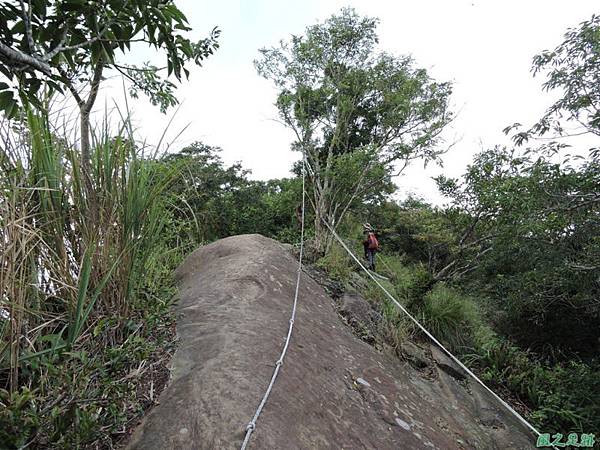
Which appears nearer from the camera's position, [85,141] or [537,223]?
[85,141]

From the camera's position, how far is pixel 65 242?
1.37 m

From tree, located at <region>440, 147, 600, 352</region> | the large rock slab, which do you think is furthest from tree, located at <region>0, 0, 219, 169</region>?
tree, located at <region>440, 147, 600, 352</region>

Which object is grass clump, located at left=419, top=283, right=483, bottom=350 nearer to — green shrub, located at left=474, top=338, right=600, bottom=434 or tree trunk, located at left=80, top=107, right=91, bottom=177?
green shrub, located at left=474, top=338, right=600, bottom=434

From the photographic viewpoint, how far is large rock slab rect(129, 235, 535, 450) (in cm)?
131

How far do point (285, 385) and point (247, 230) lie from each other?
6.20m

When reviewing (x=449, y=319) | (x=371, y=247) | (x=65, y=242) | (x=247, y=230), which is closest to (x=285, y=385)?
(x=65, y=242)

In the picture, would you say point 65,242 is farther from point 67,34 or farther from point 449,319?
point 449,319

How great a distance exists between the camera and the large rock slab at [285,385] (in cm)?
131

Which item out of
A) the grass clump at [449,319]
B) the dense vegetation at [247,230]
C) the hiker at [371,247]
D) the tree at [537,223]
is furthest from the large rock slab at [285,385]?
the hiker at [371,247]

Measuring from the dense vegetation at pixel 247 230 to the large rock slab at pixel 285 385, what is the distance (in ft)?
0.64

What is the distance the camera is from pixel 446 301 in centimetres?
490

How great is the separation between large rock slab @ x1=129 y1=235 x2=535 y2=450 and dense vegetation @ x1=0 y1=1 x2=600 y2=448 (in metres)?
0.19

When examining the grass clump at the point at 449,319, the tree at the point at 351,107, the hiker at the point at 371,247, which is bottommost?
the grass clump at the point at 449,319

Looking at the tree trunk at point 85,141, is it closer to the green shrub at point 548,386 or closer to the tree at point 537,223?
the tree at point 537,223
